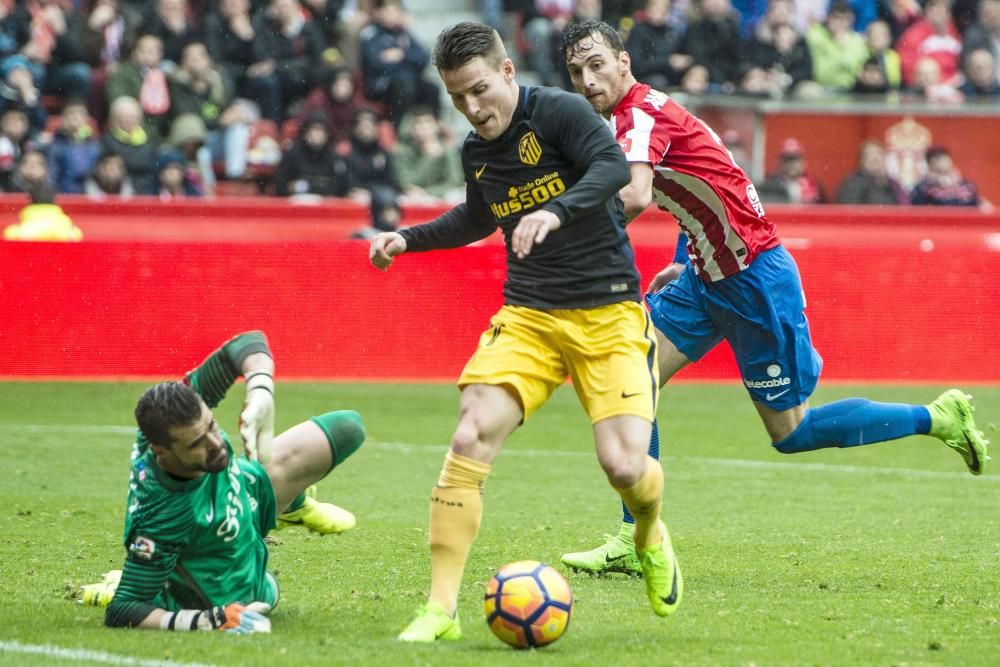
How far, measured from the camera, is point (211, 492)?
5438mm

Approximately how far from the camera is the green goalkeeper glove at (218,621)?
18.0 feet

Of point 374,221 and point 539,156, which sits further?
point 374,221

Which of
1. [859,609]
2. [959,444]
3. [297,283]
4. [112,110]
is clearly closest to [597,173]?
[859,609]

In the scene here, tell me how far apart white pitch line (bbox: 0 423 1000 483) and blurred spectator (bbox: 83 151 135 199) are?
5.24 m

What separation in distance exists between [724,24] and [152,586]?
15734 millimetres

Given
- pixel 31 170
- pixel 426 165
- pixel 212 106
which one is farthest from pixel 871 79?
pixel 31 170

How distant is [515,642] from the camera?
536cm

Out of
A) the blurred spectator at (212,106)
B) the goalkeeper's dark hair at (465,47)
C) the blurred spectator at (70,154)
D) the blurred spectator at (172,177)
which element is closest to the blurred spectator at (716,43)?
the blurred spectator at (212,106)

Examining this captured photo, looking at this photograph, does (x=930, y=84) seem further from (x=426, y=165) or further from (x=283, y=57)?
(x=283, y=57)

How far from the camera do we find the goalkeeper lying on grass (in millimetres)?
5191

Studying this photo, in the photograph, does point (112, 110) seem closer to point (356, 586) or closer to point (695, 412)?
point (695, 412)

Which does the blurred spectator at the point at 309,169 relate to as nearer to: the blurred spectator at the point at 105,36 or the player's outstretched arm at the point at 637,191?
the blurred spectator at the point at 105,36

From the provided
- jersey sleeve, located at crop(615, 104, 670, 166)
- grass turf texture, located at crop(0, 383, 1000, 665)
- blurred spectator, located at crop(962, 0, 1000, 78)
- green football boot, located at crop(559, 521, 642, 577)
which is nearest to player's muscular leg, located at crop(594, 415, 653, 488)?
grass turf texture, located at crop(0, 383, 1000, 665)

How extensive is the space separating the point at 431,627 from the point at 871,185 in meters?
14.2
